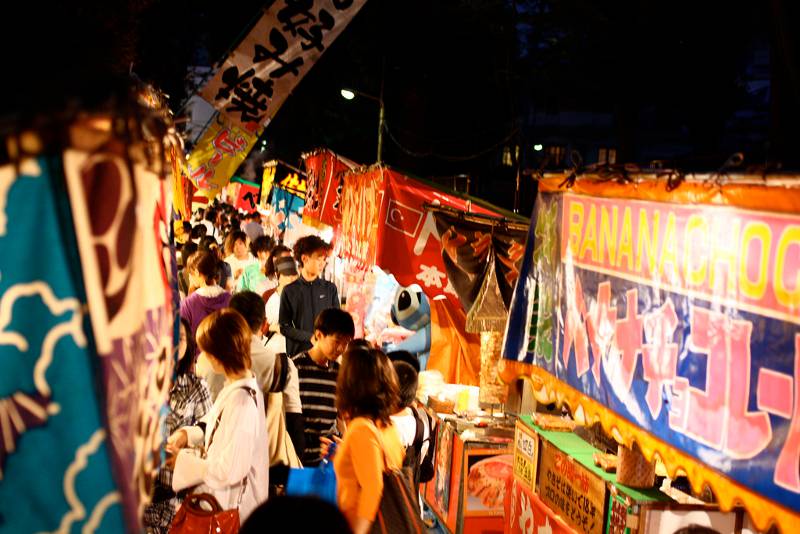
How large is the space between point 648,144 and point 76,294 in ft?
Answer: 169

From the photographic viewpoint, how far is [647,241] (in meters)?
4.14

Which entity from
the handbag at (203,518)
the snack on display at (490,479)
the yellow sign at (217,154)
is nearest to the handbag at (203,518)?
the handbag at (203,518)

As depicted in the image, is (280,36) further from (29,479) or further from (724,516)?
(29,479)

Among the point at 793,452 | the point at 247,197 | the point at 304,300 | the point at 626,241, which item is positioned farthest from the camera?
the point at 247,197

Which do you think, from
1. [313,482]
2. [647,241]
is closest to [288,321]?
[313,482]

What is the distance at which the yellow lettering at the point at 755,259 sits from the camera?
3.21 m

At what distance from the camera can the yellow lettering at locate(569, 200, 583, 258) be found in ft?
16.2

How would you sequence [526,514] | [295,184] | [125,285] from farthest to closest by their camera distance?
1. [295,184]
2. [526,514]
3. [125,285]

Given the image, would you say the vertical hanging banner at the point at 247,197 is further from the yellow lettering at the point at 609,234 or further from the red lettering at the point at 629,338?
the red lettering at the point at 629,338

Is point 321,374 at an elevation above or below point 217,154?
below

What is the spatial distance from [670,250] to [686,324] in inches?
16.9

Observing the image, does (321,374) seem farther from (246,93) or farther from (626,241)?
(246,93)

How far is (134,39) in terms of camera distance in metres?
3.31

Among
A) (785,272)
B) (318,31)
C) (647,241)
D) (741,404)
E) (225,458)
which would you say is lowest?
(225,458)
